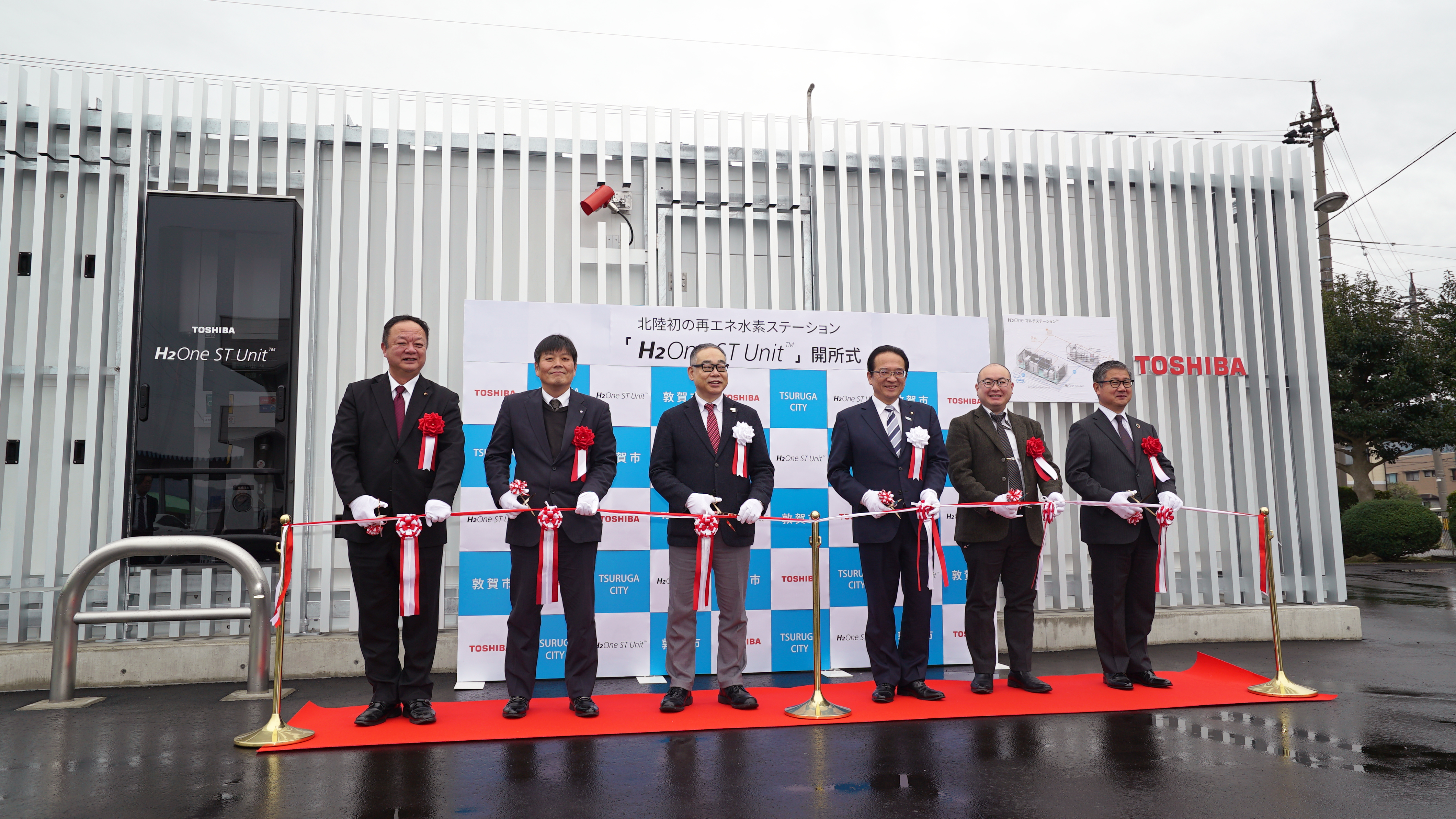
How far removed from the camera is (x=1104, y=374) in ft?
14.2

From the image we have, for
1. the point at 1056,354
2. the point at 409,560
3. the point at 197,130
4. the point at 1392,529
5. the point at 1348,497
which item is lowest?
the point at 1392,529

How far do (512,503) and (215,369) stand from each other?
2.34 meters

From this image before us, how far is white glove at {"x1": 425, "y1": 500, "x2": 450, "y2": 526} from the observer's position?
3326 millimetres

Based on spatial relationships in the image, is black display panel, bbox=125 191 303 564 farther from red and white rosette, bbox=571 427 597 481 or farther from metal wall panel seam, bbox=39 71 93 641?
red and white rosette, bbox=571 427 597 481

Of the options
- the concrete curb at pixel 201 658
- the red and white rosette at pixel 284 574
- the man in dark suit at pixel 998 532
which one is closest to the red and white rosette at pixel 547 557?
the red and white rosette at pixel 284 574

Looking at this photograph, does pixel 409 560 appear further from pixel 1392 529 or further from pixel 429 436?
pixel 1392 529

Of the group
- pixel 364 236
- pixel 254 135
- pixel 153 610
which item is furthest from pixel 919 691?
pixel 254 135

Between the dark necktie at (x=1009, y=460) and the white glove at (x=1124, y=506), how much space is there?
0.42 metres

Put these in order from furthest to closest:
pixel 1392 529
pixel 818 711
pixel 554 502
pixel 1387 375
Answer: pixel 1387 375 < pixel 1392 529 < pixel 554 502 < pixel 818 711

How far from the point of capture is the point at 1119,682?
401cm

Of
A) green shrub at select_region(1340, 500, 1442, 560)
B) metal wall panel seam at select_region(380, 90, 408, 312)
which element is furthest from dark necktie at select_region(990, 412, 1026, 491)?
green shrub at select_region(1340, 500, 1442, 560)

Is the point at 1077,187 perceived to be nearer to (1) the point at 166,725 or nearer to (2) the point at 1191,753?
(2) the point at 1191,753

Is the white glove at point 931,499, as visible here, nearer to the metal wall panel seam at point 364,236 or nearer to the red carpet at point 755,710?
the red carpet at point 755,710

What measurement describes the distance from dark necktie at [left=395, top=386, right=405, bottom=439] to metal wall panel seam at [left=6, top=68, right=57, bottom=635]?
262cm
